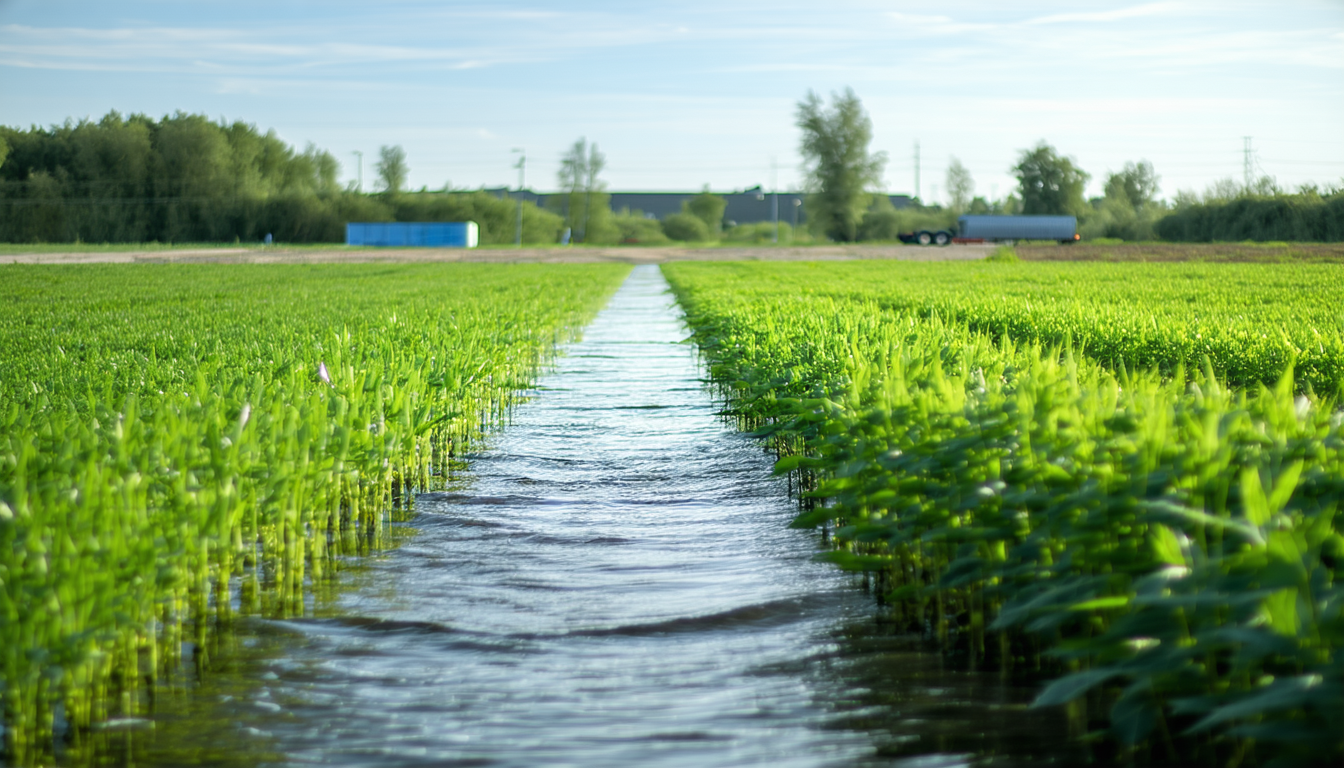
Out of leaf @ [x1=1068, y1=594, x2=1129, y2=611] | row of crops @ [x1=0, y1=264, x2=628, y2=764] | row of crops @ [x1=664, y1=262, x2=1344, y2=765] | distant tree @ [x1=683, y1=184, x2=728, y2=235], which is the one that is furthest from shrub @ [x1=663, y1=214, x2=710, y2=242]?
leaf @ [x1=1068, y1=594, x2=1129, y2=611]

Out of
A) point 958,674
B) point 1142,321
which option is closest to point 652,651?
point 958,674

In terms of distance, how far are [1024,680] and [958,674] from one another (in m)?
0.24

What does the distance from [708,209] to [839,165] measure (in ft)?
79.5

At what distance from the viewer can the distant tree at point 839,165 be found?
89.5 m

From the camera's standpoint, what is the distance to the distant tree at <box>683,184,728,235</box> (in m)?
112

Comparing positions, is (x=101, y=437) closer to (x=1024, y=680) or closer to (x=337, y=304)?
(x=1024, y=680)

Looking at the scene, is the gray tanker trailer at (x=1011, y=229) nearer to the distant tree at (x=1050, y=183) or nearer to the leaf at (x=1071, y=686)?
the distant tree at (x=1050, y=183)

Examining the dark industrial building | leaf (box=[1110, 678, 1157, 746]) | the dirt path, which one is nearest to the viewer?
leaf (box=[1110, 678, 1157, 746])

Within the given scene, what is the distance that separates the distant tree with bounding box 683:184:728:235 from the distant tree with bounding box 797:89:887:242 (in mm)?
20851

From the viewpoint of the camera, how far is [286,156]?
95.2m

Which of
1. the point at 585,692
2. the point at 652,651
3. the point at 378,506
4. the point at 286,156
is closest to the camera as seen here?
the point at 585,692

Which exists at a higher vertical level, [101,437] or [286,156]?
[286,156]

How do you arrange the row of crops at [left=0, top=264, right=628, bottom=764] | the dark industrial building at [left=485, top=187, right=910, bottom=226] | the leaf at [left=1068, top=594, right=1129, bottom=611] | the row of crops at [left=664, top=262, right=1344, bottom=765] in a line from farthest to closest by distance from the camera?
the dark industrial building at [left=485, top=187, right=910, bottom=226] < the row of crops at [left=0, top=264, right=628, bottom=764] < the leaf at [left=1068, top=594, right=1129, bottom=611] < the row of crops at [left=664, top=262, right=1344, bottom=765]

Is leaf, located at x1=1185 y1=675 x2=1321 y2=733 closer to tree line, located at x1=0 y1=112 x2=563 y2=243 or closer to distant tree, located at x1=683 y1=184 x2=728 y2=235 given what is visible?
tree line, located at x1=0 y1=112 x2=563 y2=243
